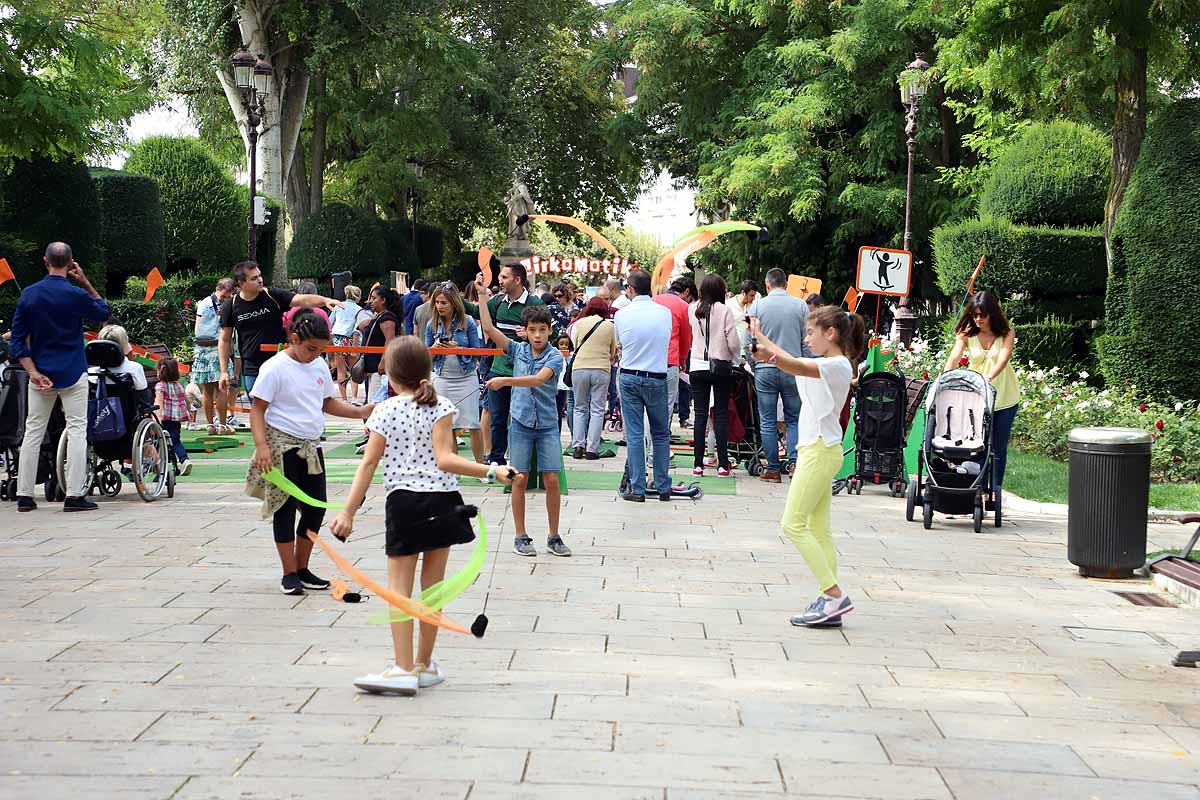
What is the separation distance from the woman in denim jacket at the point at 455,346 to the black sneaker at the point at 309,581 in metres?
4.37

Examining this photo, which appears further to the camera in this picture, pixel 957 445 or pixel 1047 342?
pixel 1047 342

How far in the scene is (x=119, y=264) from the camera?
1052 inches

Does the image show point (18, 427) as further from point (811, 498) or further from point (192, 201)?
point (192, 201)

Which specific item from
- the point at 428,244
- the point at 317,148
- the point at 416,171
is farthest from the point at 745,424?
the point at 428,244

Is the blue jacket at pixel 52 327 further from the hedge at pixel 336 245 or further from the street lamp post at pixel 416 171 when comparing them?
the street lamp post at pixel 416 171

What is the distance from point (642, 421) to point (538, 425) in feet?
7.74

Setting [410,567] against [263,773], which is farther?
[410,567]

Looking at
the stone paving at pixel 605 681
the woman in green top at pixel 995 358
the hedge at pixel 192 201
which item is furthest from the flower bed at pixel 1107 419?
the hedge at pixel 192 201

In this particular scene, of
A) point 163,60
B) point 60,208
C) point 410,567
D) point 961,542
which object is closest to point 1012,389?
point 961,542

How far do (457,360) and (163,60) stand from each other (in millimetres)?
26735

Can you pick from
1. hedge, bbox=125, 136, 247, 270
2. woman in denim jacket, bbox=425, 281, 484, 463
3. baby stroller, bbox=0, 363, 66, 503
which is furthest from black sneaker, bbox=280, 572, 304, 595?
Result: hedge, bbox=125, 136, 247, 270

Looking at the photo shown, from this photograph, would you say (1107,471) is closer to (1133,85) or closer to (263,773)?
(263,773)

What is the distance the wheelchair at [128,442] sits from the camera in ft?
37.0

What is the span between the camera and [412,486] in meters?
5.80
